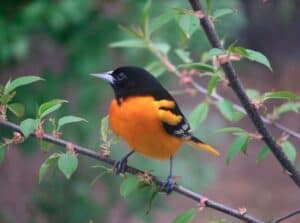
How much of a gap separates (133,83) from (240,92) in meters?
1.08

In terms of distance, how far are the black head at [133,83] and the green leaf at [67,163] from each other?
861 mm

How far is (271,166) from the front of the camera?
9.36 metres

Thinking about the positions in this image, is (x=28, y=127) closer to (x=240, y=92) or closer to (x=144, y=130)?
(x=240, y=92)

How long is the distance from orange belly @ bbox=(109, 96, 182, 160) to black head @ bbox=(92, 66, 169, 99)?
71 millimetres

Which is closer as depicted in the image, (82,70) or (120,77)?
(120,77)

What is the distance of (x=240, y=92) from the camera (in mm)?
1909

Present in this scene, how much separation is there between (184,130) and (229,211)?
76 cm

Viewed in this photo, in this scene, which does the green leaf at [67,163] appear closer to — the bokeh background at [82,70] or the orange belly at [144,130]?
the orange belly at [144,130]

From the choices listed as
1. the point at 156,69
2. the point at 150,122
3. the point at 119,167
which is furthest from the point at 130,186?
the point at 156,69

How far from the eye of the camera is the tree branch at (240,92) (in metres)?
1.84

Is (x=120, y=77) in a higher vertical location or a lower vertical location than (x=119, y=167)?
higher

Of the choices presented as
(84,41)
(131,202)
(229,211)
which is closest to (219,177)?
(131,202)

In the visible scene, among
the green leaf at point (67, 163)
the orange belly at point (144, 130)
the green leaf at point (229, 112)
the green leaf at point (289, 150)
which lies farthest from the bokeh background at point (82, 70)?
the green leaf at point (67, 163)

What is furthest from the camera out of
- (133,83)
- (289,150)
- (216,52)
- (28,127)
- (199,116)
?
(133,83)
